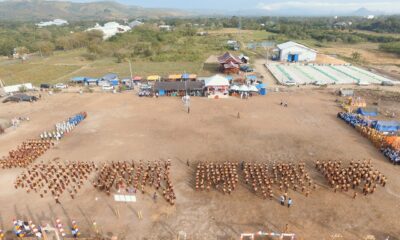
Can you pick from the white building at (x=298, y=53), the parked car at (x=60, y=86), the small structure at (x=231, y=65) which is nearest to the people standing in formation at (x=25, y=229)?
the parked car at (x=60, y=86)

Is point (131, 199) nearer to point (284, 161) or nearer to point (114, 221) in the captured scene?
point (114, 221)

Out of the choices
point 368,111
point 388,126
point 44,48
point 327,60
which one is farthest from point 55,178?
point 44,48

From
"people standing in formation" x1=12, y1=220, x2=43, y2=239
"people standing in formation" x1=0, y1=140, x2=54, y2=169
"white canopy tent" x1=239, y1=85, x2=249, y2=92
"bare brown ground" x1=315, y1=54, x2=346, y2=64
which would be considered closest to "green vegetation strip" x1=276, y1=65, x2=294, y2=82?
"bare brown ground" x1=315, y1=54, x2=346, y2=64

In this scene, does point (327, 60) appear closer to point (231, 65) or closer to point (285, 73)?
point (285, 73)

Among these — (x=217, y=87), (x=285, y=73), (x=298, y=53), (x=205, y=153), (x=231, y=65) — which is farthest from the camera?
(x=298, y=53)

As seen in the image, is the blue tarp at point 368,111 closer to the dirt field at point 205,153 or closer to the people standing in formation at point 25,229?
the dirt field at point 205,153

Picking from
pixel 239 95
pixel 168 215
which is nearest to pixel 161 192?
pixel 168 215
